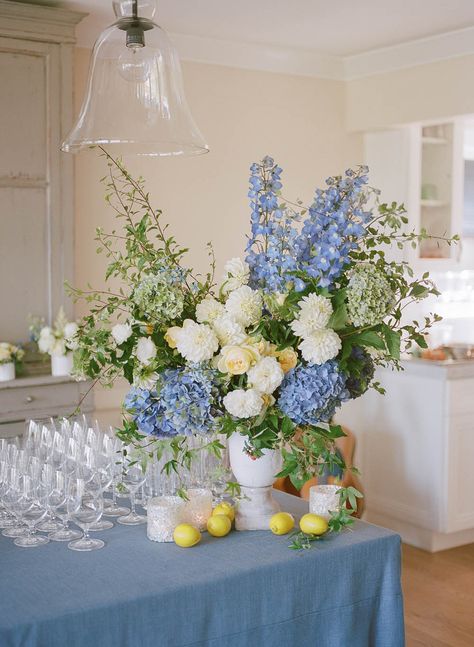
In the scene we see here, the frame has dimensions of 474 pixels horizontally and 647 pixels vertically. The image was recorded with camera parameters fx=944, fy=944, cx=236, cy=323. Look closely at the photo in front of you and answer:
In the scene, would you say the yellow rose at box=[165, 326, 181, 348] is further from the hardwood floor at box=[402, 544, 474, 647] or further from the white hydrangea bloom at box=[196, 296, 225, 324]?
the hardwood floor at box=[402, 544, 474, 647]

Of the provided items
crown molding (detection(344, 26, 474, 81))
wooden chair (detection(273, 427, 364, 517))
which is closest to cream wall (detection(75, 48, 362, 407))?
crown molding (detection(344, 26, 474, 81))

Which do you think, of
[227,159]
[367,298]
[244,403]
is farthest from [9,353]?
[367,298]

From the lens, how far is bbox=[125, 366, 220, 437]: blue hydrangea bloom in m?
2.17

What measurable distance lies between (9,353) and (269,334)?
2.23 meters

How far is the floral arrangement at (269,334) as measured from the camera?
2.17m

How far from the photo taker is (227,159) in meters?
5.24

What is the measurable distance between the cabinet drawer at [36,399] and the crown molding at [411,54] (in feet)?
8.47

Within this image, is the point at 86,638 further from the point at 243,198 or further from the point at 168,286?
the point at 243,198

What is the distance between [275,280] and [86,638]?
0.91 meters

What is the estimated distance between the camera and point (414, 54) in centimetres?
519

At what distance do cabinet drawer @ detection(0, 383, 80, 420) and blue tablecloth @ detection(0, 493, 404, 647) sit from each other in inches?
76.1

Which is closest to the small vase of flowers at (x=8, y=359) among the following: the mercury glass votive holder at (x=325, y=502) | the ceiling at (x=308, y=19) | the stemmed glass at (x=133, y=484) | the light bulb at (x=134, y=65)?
the ceiling at (x=308, y=19)

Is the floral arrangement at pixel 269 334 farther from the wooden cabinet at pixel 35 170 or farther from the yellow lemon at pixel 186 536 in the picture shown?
the wooden cabinet at pixel 35 170

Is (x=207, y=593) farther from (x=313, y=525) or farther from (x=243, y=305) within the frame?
Answer: (x=243, y=305)
